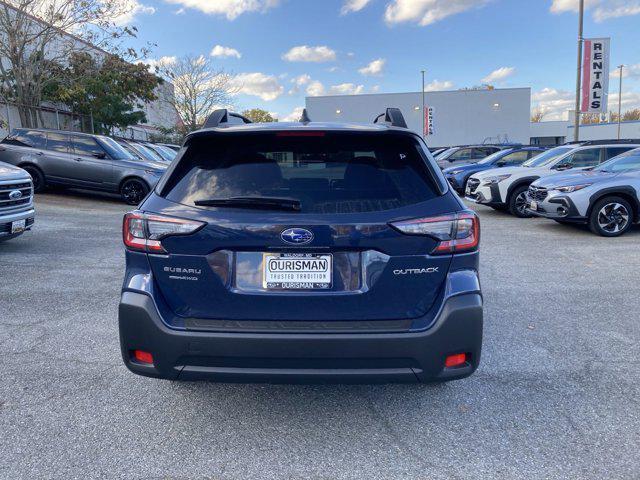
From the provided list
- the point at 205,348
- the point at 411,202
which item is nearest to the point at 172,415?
the point at 205,348

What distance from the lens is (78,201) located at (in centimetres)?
1396

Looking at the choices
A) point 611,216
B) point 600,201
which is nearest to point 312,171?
point 600,201

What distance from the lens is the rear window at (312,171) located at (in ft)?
8.68

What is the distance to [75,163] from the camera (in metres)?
13.6

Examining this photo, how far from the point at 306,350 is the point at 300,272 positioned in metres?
0.40

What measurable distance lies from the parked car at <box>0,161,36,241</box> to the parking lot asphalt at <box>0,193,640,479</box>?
2.31 m

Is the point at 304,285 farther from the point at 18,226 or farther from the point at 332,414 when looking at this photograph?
the point at 18,226

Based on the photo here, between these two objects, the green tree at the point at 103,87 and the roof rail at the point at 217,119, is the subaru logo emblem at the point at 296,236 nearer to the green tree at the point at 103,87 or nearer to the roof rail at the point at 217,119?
the roof rail at the point at 217,119

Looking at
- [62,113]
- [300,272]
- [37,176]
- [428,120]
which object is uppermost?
[428,120]

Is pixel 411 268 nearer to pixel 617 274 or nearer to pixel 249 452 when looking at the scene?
pixel 249 452

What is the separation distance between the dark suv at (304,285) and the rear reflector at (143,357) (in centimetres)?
1

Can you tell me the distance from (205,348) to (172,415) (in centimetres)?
86

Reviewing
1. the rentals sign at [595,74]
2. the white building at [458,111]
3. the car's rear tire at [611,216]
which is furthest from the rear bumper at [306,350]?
the white building at [458,111]

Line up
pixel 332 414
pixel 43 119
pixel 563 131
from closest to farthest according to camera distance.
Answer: pixel 332 414 → pixel 43 119 → pixel 563 131
